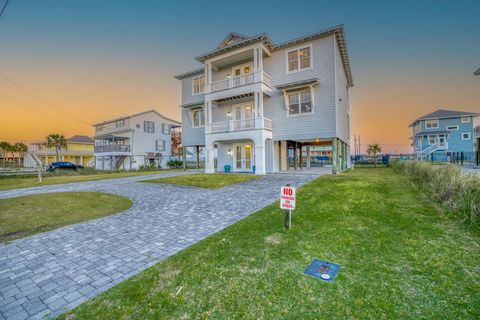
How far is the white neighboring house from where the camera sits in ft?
107

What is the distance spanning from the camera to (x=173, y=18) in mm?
17781

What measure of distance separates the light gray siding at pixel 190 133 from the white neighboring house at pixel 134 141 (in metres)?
16.0

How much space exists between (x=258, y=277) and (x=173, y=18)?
21.4m

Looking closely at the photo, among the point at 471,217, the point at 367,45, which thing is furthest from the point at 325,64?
the point at 471,217

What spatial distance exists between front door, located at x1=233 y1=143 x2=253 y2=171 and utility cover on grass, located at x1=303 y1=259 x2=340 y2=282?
14.9 metres

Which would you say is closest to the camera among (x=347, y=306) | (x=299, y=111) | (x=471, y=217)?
(x=347, y=306)

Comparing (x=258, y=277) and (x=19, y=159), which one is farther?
(x=19, y=159)

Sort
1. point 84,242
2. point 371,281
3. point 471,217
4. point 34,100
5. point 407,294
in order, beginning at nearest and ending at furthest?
point 407,294 < point 371,281 < point 84,242 < point 471,217 < point 34,100

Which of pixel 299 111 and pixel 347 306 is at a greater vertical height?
pixel 299 111

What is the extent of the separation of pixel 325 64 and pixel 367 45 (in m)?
8.45

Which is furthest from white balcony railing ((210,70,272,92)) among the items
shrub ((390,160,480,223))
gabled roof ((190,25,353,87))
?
shrub ((390,160,480,223))

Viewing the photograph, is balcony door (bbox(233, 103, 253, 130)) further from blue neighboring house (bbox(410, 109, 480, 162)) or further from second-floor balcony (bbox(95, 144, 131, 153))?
blue neighboring house (bbox(410, 109, 480, 162))

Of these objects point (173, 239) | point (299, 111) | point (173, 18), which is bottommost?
point (173, 239)

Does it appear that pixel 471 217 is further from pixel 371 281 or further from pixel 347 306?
pixel 347 306
